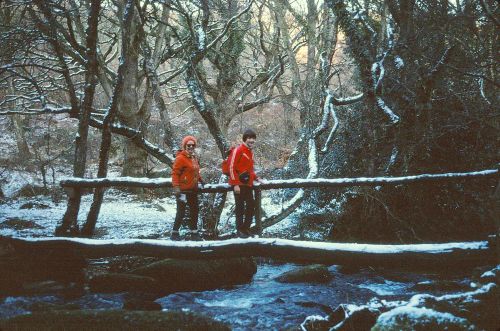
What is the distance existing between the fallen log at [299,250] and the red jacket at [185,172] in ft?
6.69

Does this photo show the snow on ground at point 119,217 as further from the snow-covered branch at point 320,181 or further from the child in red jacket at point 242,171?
the child in red jacket at point 242,171

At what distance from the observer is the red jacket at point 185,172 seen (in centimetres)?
658

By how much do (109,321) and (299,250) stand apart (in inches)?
76.9

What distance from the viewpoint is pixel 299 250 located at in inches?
167

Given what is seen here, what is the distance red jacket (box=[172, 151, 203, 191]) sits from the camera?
658 centimetres

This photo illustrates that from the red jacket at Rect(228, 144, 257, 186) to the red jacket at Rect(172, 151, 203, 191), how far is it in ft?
2.45

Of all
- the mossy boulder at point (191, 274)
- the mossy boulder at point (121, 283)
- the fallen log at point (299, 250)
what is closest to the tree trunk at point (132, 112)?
the mossy boulder at point (191, 274)

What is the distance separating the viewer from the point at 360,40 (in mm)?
9969

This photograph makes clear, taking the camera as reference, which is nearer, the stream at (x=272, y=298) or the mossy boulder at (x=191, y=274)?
the stream at (x=272, y=298)

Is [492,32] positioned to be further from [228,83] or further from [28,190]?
[28,190]

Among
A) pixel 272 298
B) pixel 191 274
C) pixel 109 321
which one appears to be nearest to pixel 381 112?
pixel 272 298

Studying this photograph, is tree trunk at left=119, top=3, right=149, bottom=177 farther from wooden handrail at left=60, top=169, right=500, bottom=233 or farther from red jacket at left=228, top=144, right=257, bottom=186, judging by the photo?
red jacket at left=228, top=144, right=257, bottom=186

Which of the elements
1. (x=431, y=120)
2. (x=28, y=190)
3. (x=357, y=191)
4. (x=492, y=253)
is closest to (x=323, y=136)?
(x=357, y=191)

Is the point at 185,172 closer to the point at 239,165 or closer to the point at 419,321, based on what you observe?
the point at 239,165
